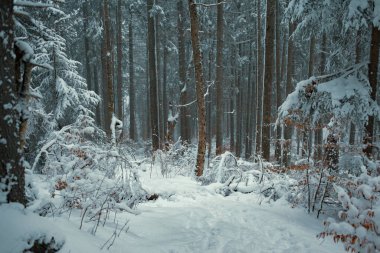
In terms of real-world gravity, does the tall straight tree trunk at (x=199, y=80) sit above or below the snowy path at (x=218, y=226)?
above

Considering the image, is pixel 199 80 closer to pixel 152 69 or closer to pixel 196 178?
pixel 196 178

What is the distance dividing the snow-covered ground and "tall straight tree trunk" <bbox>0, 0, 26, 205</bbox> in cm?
23

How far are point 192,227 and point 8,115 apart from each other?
3.34 m

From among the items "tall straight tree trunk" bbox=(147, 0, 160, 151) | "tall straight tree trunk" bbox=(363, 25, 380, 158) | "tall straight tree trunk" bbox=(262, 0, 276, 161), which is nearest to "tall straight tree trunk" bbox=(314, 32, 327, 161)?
"tall straight tree trunk" bbox=(363, 25, 380, 158)

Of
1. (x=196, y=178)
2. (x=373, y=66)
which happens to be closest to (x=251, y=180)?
(x=196, y=178)

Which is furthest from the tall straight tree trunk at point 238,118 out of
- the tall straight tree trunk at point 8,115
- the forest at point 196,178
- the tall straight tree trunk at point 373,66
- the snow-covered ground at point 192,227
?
the tall straight tree trunk at point 8,115

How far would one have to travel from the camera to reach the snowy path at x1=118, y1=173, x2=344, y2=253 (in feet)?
14.1

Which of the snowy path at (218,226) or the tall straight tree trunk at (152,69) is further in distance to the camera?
the tall straight tree trunk at (152,69)

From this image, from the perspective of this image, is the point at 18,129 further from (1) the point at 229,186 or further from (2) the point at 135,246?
(1) the point at 229,186

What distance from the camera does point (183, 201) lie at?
6.81 m

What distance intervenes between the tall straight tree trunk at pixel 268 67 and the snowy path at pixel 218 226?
3.17 m

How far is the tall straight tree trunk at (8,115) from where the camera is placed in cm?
260

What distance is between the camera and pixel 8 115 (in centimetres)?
264

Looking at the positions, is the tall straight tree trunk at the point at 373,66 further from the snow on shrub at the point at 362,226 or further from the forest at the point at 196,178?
the snow on shrub at the point at 362,226
